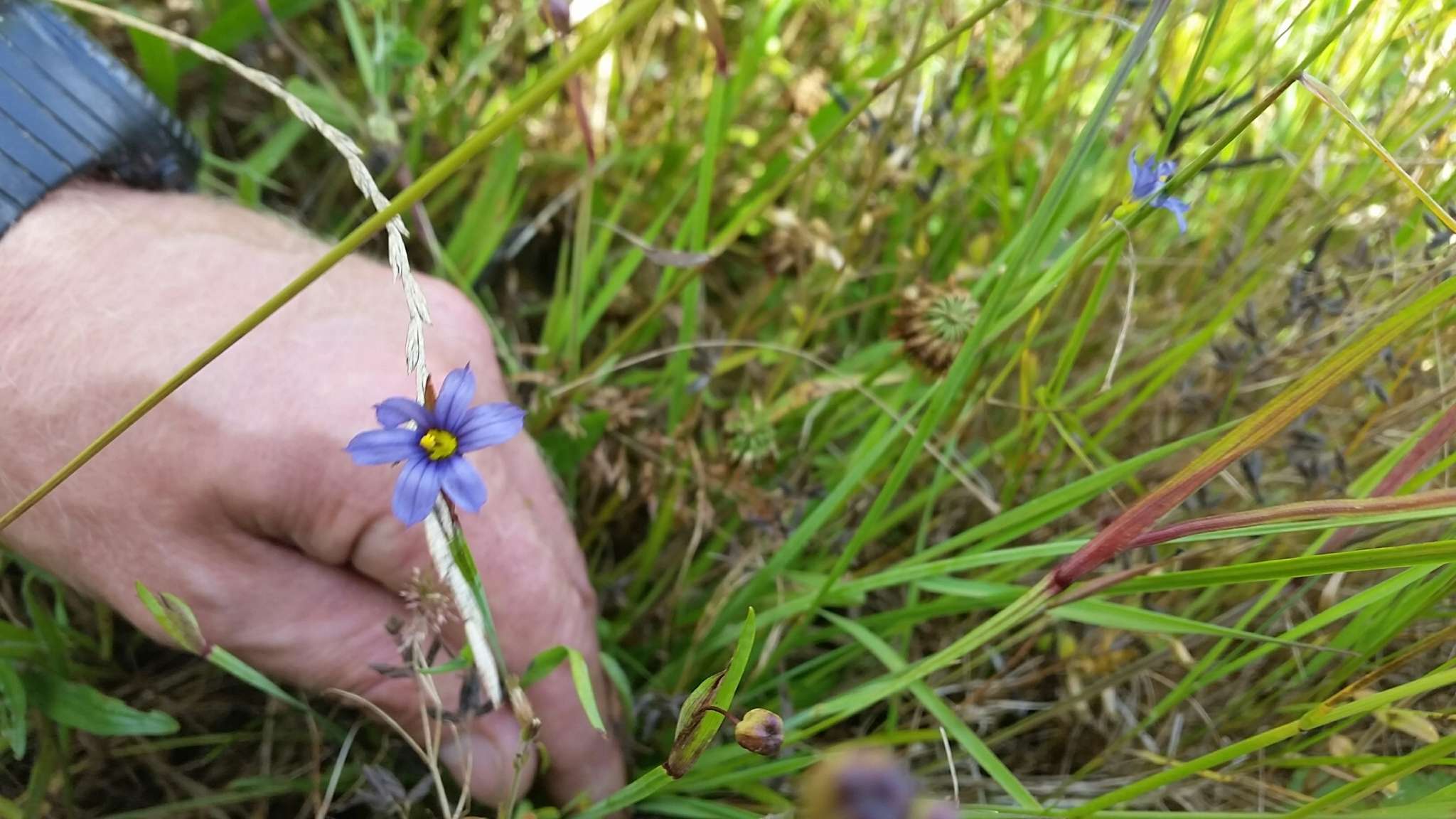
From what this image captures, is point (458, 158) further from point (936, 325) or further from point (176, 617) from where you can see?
point (936, 325)

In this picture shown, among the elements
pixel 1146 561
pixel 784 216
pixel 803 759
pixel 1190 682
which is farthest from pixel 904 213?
pixel 803 759

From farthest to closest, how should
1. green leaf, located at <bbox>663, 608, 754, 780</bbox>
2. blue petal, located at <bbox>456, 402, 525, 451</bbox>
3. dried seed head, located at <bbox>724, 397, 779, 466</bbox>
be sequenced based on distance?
dried seed head, located at <bbox>724, 397, 779, 466</bbox> < blue petal, located at <bbox>456, 402, 525, 451</bbox> < green leaf, located at <bbox>663, 608, 754, 780</bbox>

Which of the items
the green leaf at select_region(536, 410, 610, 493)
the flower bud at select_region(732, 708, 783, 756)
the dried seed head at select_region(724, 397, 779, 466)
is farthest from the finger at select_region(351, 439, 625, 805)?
the flower bud at select_region(732, 708, 783, 756)

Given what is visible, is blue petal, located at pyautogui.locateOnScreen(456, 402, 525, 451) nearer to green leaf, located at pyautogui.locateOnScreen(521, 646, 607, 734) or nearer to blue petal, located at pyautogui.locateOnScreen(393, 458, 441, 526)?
blue petal, located at pyautogui.locateOnScreen(393, 458, 441, 526)

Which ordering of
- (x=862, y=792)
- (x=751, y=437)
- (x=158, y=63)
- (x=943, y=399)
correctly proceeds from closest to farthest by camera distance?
(x=862, y=792), (x=943, y=399), (x=751, y=437), (x=158, y=63)

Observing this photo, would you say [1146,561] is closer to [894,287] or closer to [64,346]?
[894,287]

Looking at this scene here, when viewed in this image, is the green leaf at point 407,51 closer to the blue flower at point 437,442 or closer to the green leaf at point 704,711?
the blue flower at point 437,442

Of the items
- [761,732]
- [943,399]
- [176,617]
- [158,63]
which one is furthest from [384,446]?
[158,63]
